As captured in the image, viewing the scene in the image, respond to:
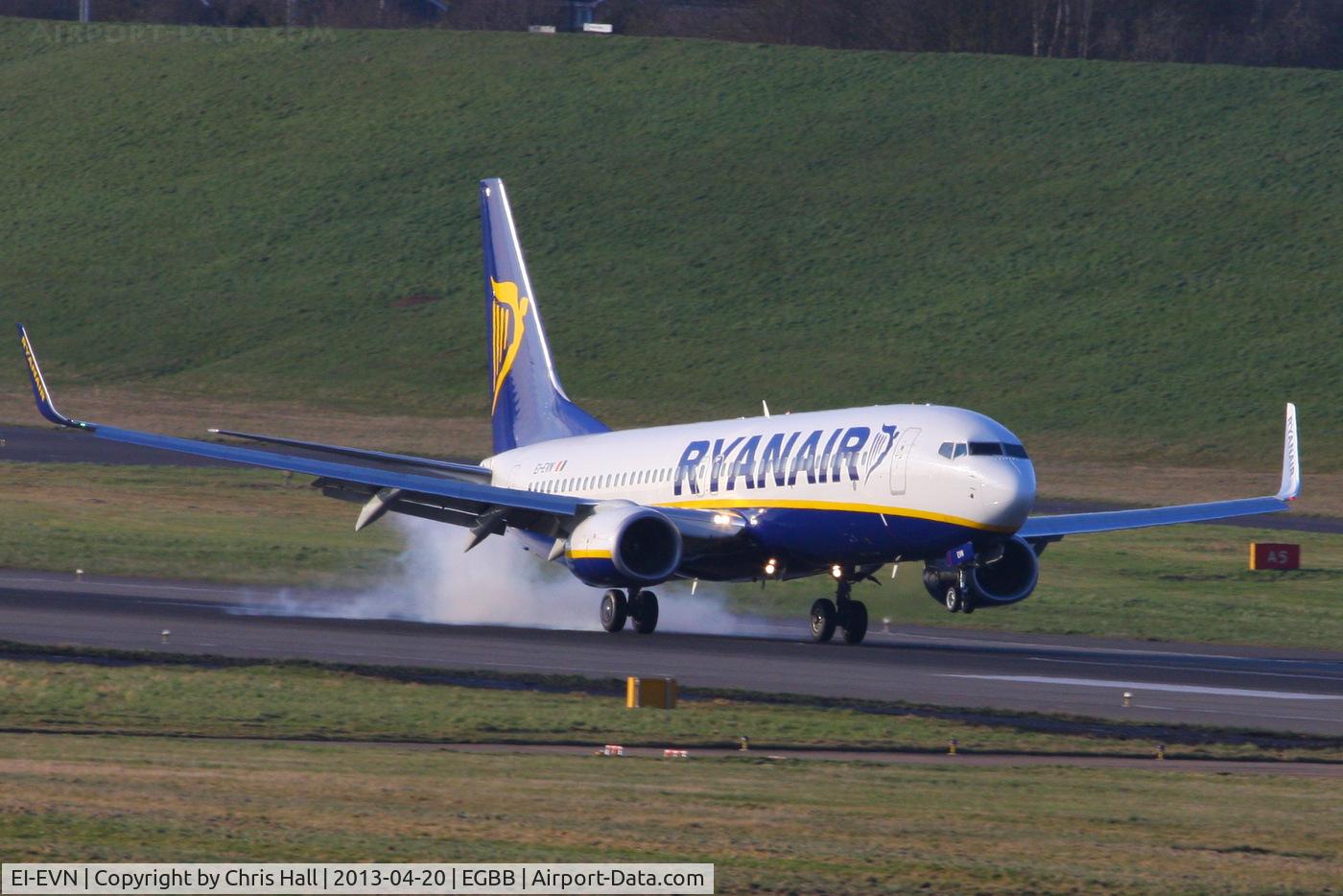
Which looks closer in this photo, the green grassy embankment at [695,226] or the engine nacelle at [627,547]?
the engine nacelle at [627,547]

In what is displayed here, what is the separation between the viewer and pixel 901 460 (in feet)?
115

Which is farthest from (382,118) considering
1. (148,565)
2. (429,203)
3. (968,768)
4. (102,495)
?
(968,768)

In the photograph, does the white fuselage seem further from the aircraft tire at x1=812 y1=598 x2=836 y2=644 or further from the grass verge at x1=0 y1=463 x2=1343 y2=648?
the grass verge at x1=0 y1=463 x2=1343 y2=648

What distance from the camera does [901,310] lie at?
101m

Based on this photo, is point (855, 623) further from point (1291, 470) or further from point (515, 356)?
point (515, 356)

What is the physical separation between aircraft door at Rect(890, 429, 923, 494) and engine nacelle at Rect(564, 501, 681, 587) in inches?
175

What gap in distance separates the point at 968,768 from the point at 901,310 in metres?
79.9

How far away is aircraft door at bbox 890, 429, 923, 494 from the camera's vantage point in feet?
115

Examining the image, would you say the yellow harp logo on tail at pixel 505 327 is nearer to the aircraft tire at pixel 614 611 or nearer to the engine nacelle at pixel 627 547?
the aircraft tire at pixel 614 611

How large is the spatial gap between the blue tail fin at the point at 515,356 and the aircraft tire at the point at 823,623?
9.82m

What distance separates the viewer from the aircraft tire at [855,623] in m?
37.8

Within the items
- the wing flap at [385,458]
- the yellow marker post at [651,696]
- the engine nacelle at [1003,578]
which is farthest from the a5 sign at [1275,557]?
the yellow marker post at [651,696]

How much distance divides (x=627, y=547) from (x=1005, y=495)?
741cm

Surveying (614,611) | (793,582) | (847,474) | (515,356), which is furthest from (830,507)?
(515,356)
